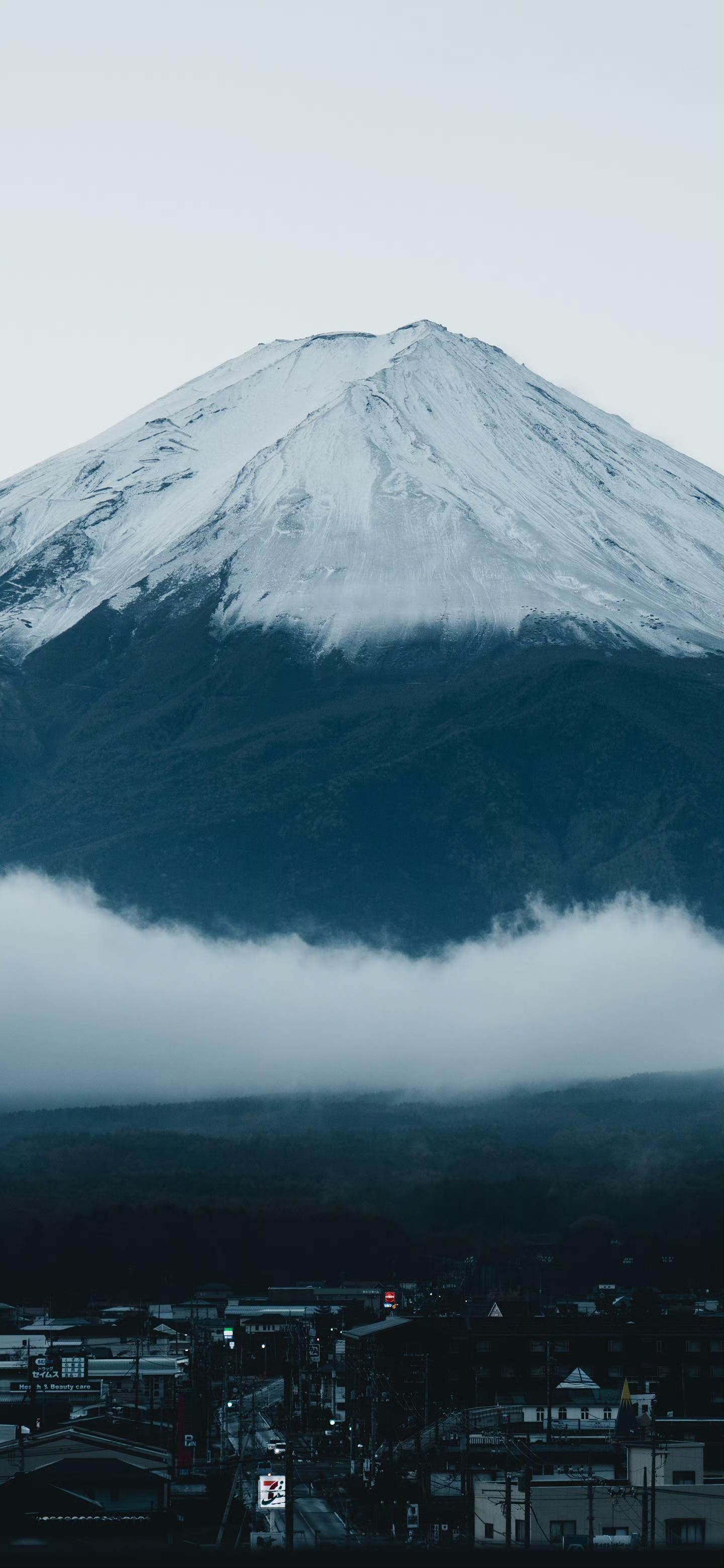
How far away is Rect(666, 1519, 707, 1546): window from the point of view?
42.2 metres

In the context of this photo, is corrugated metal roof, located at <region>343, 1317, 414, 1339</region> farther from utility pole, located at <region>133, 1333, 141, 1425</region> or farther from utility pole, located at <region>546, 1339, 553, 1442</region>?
utility pole, located at <region>133, 1333, 141, 1425</region>

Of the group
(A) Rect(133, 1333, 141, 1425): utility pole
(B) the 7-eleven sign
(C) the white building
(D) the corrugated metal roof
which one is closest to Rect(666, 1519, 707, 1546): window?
(C) the white building

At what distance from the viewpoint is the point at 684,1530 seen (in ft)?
139

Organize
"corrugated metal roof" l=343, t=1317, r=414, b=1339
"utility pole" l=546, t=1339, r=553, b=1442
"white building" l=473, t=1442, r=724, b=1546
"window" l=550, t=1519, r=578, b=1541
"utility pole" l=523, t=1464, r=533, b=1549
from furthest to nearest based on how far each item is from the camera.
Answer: "corrugated metal roof" l=343, t=1317, r=414, b=1339
"utility pole" l=546, t=1339, r=553, b=1442
"window" l=550, t=1519, r=578, b=1541
"white building" l=473, t=1442, r=724, b=1546
"utility pole" l=523, t=1464, r=533, b=1549

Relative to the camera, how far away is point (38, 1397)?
240 feet

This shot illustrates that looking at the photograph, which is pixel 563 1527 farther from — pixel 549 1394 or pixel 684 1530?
pixel 549 1394

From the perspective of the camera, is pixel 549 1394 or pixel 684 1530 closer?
pixel 684 1530

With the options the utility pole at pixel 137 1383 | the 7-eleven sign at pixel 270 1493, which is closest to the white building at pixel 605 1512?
the 7-eleven sign at pixel 270 1493

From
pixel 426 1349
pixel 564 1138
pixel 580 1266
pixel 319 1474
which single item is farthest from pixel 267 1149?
pixel 319 1474

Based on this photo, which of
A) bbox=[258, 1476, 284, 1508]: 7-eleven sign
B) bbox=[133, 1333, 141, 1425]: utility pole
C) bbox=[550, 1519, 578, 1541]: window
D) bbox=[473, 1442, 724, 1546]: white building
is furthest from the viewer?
bbox=[133, 1333, 141, 1425]: utility pole

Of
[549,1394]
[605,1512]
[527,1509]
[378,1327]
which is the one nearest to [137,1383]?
[378,1327]

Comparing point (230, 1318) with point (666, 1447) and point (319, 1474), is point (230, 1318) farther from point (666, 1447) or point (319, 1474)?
point (666, 1447)

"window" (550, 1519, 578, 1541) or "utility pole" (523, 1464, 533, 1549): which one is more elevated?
"utility pole" (523, 1464, 533, 1549)

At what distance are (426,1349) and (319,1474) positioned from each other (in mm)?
26274
